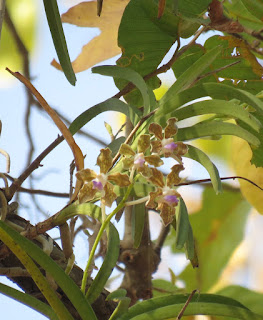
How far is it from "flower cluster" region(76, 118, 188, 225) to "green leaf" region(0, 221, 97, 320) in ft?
0.16

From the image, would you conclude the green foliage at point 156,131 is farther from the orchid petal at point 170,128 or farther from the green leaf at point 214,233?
the green leaf at point 214,233

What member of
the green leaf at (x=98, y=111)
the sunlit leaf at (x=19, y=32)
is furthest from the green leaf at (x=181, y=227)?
the sunlit leaf at (x=19, y=32)

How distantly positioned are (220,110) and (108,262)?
134mm

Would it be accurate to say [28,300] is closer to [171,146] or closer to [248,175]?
[171,146]

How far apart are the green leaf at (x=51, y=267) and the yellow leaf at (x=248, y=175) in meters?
0.33

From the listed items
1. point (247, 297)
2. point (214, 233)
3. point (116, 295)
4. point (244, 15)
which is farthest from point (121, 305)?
point (214, 233)

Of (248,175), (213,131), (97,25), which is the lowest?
(213,131)

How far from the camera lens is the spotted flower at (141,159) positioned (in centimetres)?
34

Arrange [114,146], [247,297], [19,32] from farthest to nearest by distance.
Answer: [19,32], [247,297], [114,146]

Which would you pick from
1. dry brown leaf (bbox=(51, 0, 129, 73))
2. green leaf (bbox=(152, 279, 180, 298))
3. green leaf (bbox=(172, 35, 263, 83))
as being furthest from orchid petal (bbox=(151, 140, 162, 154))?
green leaf (bbox=(152, 279, 180, 298))

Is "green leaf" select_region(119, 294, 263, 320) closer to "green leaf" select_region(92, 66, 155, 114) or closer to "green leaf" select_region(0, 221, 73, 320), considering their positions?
"green leaf" select_region(0, 221, 73, 320)

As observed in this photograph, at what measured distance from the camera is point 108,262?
0.37 metres

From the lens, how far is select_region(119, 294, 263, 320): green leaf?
1.24 ft

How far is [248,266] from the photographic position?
85 cm
